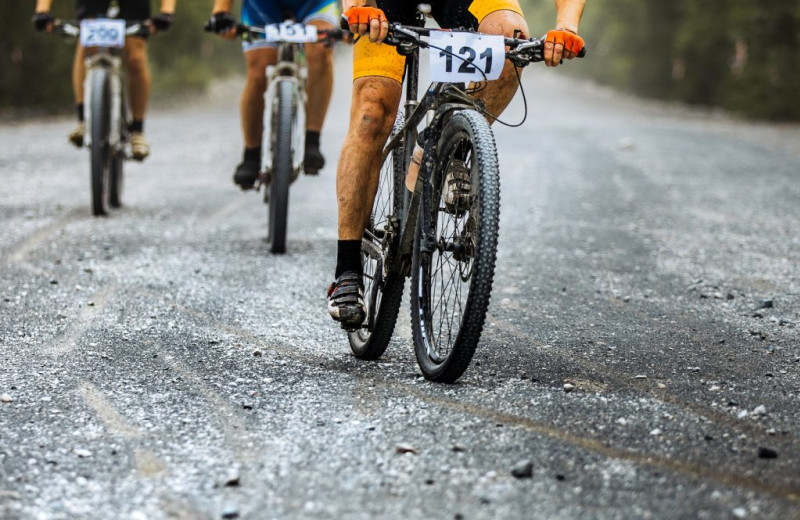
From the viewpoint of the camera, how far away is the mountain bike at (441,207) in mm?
3176

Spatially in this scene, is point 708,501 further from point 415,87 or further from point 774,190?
point 774,190

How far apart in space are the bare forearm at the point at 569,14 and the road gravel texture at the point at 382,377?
1.19 m

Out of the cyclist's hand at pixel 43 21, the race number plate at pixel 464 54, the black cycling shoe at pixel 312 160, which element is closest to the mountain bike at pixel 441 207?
the race number plate at pixel 464 54

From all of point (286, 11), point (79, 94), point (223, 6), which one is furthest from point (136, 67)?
point (286, 11)

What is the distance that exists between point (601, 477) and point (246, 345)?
5.93ft

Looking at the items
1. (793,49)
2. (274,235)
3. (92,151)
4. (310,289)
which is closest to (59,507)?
(310,289)

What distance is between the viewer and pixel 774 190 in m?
9.11

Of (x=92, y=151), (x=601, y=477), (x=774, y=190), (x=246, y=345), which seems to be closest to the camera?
(x=601, y=477)

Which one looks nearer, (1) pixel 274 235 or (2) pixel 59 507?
(2) pixel 59 507

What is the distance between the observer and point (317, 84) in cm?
632

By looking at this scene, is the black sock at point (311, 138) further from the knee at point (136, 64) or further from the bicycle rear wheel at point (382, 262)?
the bicycle rear wheel at point (382, 262)

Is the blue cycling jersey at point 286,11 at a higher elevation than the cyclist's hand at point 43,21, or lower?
higher

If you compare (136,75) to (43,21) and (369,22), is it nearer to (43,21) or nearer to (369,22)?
(43,21)

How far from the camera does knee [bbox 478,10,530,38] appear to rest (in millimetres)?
3740
